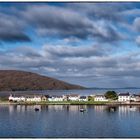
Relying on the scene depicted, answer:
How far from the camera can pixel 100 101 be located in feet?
75.2

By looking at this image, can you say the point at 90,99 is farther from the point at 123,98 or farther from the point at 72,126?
the point at 72,126

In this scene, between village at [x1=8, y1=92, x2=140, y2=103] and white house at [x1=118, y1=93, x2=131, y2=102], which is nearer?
white house at [x1=118, y1=93, x2=131, y2=102]

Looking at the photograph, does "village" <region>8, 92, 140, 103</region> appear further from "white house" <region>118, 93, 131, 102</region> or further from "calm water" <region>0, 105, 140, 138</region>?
"calm water" <region>0, 105, 140, 138</region>

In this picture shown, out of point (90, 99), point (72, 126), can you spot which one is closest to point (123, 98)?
point (90, 99)

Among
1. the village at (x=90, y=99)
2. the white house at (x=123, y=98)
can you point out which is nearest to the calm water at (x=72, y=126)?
the white house at (x=123, y=98)

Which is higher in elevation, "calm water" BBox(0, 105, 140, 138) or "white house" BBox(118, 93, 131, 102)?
"white house" BBox(118, 93, 131, 102)

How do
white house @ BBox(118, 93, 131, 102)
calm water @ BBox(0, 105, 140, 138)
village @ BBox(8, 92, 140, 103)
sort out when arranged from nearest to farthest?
calm water @ BBox(0, 105, 140, 138) → white house @ BBox(118, 93, 131, 102) → village @ BBox(8, 92, 140, 103)

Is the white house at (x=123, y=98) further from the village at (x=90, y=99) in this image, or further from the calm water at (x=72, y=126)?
the calm water at (x=72, y=126)

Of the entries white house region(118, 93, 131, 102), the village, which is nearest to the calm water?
white house region(118, 93, 131, 102)

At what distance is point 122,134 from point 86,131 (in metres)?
1.00

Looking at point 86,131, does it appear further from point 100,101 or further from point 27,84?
point 27,84

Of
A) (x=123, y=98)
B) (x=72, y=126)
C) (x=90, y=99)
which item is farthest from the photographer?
(x=90, y=99)

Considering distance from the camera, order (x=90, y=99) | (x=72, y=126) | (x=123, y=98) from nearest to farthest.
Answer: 1. (x=72, y=126)
2. (x=123, y=98)
3. (x=90, y=99)

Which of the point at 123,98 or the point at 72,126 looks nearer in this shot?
the point at 72,126
